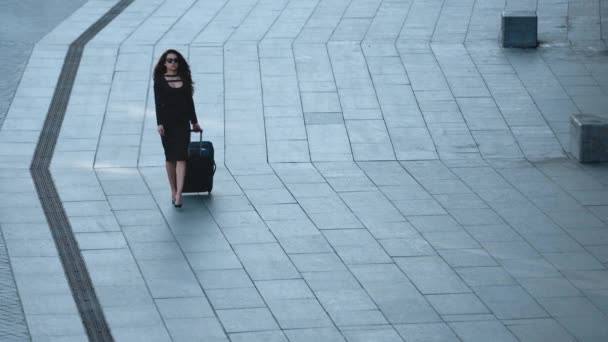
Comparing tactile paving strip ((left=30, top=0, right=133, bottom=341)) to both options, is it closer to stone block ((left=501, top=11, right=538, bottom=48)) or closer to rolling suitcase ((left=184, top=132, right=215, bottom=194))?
rolling suitcase ((left=184, top=132, right=215, bottom=194))

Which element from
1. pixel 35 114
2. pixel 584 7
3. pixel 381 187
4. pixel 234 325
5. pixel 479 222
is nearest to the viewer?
pixel 234 325

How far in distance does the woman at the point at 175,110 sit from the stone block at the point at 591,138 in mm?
5841

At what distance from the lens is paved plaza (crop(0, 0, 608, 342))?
1117cm

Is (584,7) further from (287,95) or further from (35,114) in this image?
(35,114)

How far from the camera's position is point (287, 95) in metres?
18.7

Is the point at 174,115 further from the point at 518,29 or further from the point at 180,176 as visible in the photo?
the point at 518,29

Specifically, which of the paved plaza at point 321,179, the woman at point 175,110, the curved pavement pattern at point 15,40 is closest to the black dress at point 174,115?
the woman at point 175,110

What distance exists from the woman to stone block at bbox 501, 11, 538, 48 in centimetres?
857

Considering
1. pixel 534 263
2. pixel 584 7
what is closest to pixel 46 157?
pixel 534 263

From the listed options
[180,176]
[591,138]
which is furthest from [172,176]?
[591,138]

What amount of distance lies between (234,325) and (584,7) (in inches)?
607

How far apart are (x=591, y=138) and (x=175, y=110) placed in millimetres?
6261

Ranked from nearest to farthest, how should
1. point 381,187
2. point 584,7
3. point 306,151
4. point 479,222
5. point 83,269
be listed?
point 83,269
point 479,222
point 381,187
point 306,151
point 584,7

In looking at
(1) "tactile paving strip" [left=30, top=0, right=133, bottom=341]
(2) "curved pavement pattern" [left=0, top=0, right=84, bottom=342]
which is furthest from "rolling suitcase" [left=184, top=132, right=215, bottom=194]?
(2) "curved pavement pattern" [left=0, top=0, right=84, bottom=342]
